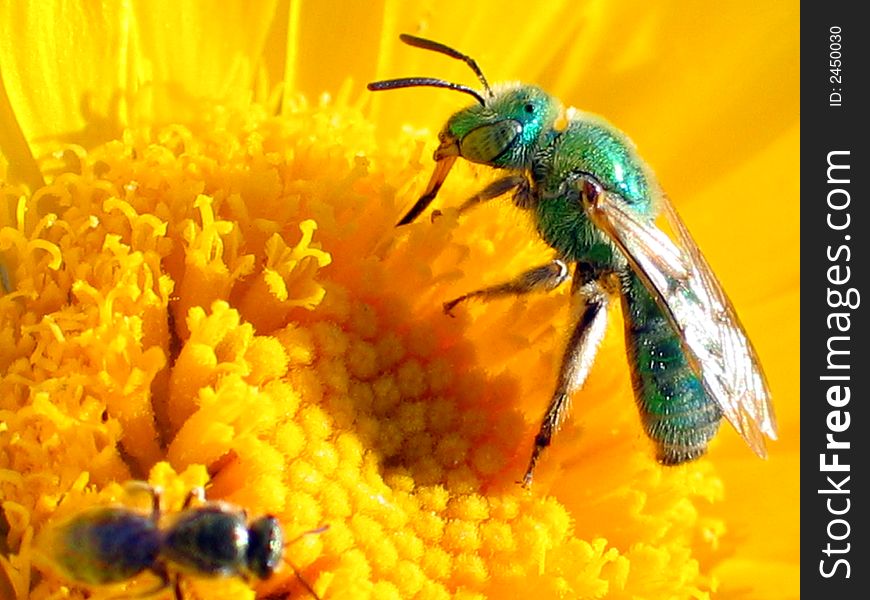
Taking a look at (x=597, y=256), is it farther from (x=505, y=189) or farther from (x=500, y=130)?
(x=500, y=130)

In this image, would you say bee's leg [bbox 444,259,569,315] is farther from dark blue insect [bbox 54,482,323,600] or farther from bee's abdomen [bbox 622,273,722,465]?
dark blue insect [bbox 54,482,323,600]

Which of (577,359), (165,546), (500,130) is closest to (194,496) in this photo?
(165,546)

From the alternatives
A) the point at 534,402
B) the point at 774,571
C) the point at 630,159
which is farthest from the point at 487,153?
the point at 774,571

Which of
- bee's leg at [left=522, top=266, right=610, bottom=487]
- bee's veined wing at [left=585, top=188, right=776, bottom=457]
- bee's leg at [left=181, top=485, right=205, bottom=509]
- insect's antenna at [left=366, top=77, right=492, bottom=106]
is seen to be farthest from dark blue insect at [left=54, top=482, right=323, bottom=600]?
insect's antenna at [left=366, top=77, right=492, bottom=106]

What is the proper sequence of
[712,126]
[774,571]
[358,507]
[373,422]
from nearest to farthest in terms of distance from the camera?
[358,507] → [373,422] → [774,571] → [712,126]

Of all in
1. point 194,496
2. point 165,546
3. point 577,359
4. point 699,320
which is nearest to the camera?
point 165,546

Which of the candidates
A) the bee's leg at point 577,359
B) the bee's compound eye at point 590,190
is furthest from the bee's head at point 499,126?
the bee's leg at point 577,359

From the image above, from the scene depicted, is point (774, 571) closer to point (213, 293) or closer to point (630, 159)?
point (630, 159)
